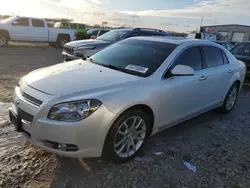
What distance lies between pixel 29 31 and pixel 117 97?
14.5m

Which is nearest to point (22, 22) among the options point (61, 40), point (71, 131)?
point (61, 40)

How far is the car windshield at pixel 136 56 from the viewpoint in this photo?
3270 mm

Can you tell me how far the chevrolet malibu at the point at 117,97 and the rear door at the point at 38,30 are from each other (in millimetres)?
12911

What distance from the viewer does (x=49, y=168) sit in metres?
2.78

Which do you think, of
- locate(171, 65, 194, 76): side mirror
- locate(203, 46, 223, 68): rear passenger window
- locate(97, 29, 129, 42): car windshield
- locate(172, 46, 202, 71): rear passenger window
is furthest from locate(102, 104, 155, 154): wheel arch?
locate(97, 29, 129, 42): car windshield

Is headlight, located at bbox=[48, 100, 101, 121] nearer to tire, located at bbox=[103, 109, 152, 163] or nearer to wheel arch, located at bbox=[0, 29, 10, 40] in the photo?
tire, located at bbox=[103, 109, 152, 163]

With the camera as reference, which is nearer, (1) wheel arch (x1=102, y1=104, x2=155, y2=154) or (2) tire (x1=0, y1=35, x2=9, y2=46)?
(1) wheel arch (x1=102, y1=104, x2=155, y2=154)

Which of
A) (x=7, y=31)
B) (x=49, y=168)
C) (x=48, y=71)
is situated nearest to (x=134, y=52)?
(x=48, y=71)

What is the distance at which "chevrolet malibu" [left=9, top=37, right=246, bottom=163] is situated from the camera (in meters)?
2.44

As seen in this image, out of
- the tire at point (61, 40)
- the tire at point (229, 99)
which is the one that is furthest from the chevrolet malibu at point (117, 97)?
the tire at point (61, 40)

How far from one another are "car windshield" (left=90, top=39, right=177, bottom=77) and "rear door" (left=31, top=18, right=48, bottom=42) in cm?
1290

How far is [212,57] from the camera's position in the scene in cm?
429

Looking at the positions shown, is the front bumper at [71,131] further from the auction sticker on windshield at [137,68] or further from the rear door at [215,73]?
the rear door at [215,73]

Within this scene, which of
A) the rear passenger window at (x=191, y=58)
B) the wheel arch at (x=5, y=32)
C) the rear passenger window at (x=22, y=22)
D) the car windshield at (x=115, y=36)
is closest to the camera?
the rear passenger window at (x=191, y=58)
